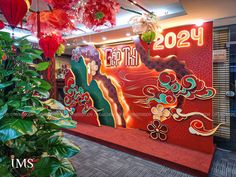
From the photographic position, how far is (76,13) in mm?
1811

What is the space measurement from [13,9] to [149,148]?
114 inches

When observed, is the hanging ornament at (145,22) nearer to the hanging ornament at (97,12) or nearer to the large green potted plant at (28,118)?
the hanging ornament at (97,12)

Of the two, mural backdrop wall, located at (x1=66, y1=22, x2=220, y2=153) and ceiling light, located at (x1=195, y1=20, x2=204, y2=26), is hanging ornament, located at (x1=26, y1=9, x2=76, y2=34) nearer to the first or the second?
mural backdrop wall, located at (x1=66, y1=22, x2=220, y2=153)

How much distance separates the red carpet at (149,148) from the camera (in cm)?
258

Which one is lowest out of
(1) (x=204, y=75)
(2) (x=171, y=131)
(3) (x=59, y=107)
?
(2) (x=171, y=131)

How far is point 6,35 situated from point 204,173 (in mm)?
2813

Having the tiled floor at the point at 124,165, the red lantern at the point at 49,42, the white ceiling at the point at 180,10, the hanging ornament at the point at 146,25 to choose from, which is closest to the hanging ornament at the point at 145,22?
the hanging ornament at the point at 146,25

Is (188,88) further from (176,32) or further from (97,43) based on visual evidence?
(97,43)

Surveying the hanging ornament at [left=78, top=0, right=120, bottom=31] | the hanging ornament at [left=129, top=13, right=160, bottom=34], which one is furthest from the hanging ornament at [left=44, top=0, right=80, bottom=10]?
the hanging ornament at [left=129, top=13, right=160, bottom=34]

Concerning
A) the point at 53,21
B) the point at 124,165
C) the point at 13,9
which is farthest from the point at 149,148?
the point at 13,9

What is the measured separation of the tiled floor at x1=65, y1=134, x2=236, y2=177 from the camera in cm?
250

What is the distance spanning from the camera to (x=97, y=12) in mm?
1611

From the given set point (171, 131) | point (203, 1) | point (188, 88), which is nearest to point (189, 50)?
point (188, 88)

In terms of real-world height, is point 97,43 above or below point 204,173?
above
